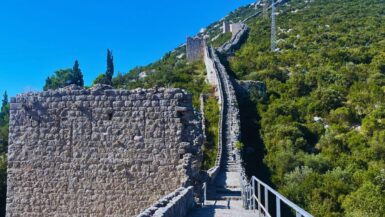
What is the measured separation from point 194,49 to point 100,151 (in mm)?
48759

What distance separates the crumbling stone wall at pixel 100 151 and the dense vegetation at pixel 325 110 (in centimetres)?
1180

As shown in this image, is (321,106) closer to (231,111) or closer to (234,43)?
(231,111)

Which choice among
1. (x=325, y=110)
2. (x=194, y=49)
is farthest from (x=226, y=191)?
(x=194, y=49)

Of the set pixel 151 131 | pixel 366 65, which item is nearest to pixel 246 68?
pixel 366 65

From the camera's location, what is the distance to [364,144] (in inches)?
1188

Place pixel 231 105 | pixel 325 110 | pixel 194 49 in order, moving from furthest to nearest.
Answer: pixel 194 49 < pixel 325 110 < pixel 231 105

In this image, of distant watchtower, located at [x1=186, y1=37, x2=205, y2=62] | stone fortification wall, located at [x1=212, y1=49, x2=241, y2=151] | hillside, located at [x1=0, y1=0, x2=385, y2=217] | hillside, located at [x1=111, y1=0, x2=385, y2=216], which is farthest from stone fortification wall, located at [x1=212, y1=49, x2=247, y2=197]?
distant watchtower, located at [x1=186, y1=37, x2=205, y2=62]

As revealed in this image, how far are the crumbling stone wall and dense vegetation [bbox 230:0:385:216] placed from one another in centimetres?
1180

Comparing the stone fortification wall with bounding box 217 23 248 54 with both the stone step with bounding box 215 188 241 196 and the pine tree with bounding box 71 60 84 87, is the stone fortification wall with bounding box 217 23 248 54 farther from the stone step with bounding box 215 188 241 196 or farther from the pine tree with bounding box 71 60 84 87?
the stone step with bounding box 215 188 241 196

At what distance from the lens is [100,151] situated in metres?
10.3

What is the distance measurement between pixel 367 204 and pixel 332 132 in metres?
11.5

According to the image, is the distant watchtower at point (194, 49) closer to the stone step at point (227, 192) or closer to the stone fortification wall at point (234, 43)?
the stone fortification wall at point (234, 43)

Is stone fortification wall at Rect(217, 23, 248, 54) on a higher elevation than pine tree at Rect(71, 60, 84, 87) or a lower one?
higher

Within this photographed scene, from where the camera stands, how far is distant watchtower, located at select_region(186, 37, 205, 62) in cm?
5712
